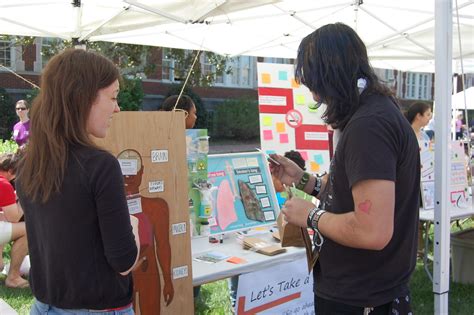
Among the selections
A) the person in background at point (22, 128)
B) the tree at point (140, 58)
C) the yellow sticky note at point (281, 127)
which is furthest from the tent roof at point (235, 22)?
the tree at point (140, 58)

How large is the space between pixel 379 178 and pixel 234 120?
62.3 ft

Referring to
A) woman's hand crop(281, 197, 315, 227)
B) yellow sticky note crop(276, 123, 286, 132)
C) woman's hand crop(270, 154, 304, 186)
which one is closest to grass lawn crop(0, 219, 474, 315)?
yellow sticky note crop(276, 123, 286, 132)

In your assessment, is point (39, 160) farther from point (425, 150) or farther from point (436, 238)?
point (425, 150)

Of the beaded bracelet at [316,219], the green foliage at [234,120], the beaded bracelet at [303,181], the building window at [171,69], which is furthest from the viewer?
the green foliage at [234,120]

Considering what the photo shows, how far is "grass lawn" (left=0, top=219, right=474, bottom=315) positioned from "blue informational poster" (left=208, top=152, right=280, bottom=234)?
3.58ft

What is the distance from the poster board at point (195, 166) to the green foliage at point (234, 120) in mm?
17316

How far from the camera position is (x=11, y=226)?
4160 millimetres

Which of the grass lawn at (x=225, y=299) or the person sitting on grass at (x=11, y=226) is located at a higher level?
the person sitting on grass at (x=11, y=226)

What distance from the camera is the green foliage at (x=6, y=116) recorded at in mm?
15492

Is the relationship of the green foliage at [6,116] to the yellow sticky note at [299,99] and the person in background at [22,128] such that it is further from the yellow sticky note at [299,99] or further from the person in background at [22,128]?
the yellow sticky note at [299,99]

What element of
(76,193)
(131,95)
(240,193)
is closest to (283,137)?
(240,193)

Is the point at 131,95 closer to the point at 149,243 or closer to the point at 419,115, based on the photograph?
the point at 419,115

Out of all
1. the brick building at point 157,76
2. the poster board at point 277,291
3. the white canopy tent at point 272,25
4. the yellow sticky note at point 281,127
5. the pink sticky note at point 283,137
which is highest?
the brick building at point 157,76

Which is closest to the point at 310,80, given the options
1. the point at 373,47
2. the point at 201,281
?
the point at 201,281
